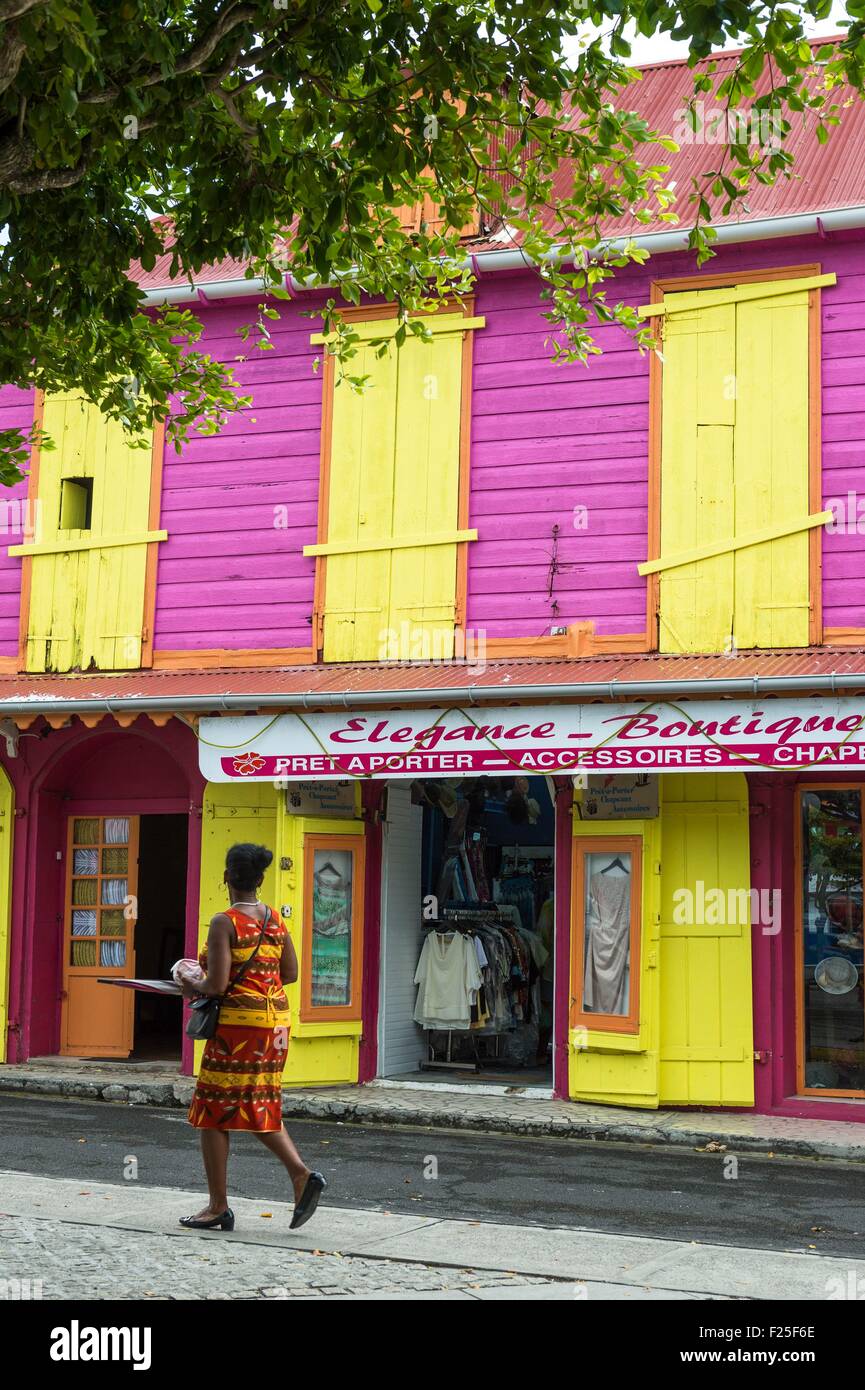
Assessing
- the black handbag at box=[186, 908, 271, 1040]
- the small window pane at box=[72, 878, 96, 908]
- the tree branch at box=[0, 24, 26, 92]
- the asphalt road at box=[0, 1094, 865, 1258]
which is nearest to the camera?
the tree branch at box=[0, 24, 26, 92]

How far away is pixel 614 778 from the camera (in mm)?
12945

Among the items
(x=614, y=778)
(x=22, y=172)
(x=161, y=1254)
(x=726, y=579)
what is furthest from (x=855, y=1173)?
(x=22, y=172)

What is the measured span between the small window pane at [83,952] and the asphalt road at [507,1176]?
10.0ft

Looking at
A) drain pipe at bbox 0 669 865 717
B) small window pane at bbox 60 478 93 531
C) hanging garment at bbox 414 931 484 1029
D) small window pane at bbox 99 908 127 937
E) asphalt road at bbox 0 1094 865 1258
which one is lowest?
asphalt road at bbox 0 1094 865 1258

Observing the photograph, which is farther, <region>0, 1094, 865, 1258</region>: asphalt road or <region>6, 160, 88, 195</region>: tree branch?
<region>0, 1094, 865, 1258</region>: asphalt road

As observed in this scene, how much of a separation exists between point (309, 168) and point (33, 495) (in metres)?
8.58

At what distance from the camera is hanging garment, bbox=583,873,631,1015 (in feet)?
41.6

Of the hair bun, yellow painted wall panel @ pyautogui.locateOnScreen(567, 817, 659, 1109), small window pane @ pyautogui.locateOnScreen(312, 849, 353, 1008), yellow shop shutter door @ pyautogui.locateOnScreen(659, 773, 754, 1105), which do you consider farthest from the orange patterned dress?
small window pane @ pyautogui.locateOnScreen(312, 849, 353, 1008)

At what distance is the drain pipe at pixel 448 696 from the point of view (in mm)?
11430

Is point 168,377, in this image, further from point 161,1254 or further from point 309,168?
point 161,1254

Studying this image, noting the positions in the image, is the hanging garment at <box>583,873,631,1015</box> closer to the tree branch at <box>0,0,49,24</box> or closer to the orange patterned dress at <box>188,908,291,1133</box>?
the orange patterned dress at <box>188,908,291,1133</box>

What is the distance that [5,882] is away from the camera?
1520cm

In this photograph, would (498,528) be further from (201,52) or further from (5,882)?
(201,52)

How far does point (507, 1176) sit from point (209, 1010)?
3.53 meters
